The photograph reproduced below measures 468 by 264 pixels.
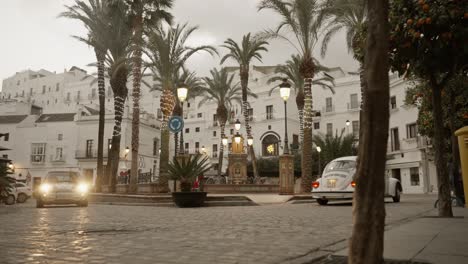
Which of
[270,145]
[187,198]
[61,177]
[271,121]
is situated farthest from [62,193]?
[271,121]

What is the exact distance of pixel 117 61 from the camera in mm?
21891

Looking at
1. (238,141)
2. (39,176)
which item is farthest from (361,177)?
(39,176)

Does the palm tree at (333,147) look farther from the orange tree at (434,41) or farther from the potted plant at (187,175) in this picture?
the orange tree at (434,41)

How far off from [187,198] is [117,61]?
10873 mm

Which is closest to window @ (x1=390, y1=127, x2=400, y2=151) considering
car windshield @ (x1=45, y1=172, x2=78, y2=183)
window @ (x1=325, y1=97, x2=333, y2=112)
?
window @ (x1=325, y1=97, x2=333, y2=112)

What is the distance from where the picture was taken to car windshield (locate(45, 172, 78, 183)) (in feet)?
52.6

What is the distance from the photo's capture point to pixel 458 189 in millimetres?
12773

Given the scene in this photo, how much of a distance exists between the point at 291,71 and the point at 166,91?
18.3 metres

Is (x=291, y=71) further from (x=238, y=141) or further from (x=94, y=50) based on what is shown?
(x=94, y=50)

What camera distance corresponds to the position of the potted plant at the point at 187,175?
13977mm

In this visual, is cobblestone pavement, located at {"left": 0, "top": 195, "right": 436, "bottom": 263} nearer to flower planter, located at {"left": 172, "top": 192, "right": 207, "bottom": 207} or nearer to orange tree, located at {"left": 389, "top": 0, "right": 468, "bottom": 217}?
orange tree, located at {"left": 389, "top": 0, "right": 468, "bottom": 217}

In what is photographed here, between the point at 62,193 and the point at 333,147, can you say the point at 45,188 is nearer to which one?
the point at 62,193

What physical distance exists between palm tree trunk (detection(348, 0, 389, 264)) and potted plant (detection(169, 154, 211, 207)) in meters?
11.1

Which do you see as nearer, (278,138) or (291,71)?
(291,71)
